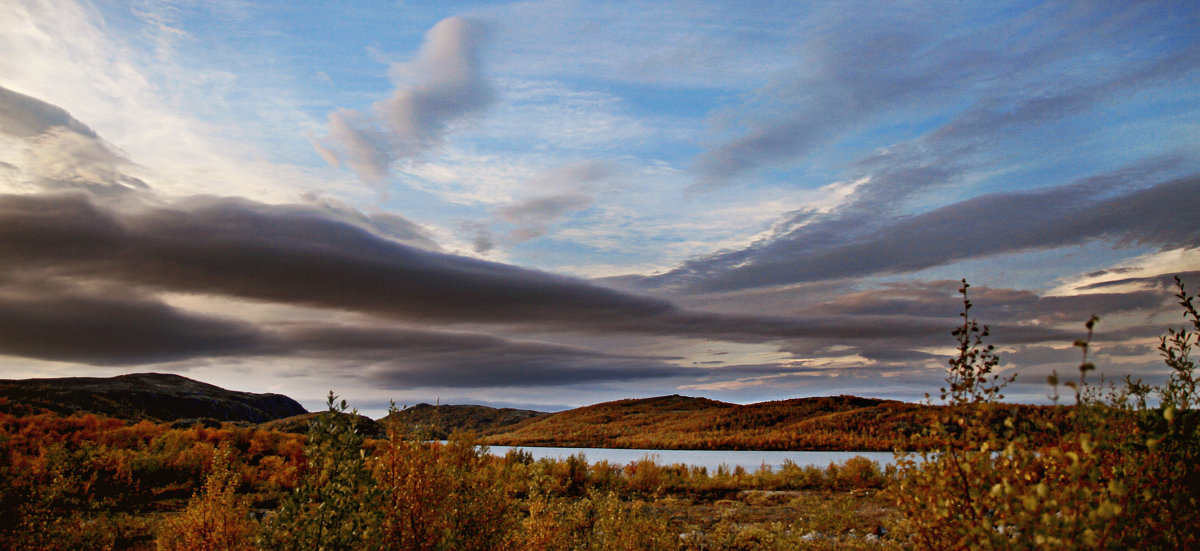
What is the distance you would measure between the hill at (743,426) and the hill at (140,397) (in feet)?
95.8

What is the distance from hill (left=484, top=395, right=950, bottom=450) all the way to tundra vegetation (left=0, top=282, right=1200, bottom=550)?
736 inches

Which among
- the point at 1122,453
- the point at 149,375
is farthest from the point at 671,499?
the point at 149,375

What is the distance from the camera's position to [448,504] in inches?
227

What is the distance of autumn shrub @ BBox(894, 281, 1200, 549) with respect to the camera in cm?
253

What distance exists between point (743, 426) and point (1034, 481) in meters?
45.7

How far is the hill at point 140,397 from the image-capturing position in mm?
43906

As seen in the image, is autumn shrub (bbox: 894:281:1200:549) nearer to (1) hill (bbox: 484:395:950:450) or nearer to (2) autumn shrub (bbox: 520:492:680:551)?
(2) autumn shrub (bbox: 520:492:680:551)

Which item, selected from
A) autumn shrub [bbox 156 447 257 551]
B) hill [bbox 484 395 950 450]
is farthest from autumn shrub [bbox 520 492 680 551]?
hill [bbox 484 395 950 450]

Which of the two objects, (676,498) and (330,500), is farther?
(676,498)

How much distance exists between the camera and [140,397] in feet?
173

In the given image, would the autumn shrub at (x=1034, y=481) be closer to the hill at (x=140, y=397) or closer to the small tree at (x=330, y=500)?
the small tree at (x=330, y=500)

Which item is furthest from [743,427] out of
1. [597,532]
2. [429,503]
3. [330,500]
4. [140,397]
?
[140,397]

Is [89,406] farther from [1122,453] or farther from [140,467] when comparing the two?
[1122,453]

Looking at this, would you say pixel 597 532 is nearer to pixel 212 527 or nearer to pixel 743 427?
pixel 212 527
